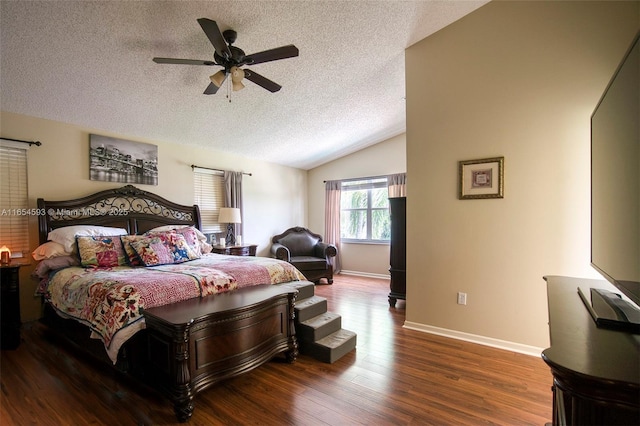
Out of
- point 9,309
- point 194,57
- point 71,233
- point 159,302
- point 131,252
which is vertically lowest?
point 9,309

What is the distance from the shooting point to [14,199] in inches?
129

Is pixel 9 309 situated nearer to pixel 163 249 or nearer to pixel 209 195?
pixel 163 249

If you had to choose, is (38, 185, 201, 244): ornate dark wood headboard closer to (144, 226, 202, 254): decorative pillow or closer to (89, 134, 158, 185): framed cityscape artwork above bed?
(89, 134, 158, 185): framed cityscape artwork above bed

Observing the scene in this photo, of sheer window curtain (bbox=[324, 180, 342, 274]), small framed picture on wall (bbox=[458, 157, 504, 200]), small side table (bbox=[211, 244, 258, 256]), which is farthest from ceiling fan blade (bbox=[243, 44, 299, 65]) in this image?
sheer window curtain (bbox=[324, 180, 342, 274])

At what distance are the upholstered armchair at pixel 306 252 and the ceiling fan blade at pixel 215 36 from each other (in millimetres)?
3585

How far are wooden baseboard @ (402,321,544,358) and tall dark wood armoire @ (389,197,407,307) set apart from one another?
2.52 feet

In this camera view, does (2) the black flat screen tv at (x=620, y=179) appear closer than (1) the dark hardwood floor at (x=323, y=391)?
Yes

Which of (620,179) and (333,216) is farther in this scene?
(333,216)

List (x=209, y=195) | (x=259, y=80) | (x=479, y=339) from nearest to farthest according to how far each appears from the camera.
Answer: (x=259, y=80)
(x=479, y=339)
(x=209, y=195)

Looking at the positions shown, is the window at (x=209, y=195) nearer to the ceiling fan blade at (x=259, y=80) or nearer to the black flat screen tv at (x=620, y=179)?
the ceiling fan blade at (x=259, y=80)

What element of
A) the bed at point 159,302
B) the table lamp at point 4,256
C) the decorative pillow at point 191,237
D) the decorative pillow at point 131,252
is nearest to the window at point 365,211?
the bed at point 159,302

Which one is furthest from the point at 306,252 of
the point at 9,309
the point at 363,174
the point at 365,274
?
the point at 9,309

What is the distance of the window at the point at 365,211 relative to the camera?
20.2 ft

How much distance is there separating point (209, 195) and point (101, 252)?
2221mm
